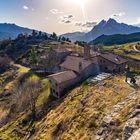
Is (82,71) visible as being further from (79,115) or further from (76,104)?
(79,115)

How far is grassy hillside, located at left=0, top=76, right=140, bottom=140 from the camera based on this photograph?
49875mm

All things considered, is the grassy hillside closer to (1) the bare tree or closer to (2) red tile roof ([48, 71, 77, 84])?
(2) red tile roof ([48, 71, 77, 84])

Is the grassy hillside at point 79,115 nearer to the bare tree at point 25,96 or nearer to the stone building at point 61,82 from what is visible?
the stone building at point 61,82


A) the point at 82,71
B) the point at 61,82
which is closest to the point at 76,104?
the point at 61,82

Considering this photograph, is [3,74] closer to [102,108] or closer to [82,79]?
[82,79]

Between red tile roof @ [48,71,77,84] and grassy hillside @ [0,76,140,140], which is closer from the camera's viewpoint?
grassy hillside @ [0,76,140,140]

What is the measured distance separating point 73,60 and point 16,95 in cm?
3068

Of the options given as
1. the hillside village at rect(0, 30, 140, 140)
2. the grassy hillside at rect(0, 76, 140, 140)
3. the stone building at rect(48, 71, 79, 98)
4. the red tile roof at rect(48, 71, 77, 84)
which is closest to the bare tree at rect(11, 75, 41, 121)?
the hillside village at rect(0, 30, 140, 140)

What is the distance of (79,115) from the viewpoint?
198 feet

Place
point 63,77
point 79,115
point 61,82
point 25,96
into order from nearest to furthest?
point 79,115 → point 61,82 → point 63,77 → point 25,96

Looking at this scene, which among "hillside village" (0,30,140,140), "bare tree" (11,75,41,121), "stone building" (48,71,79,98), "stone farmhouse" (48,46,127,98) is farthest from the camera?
"bare tree" (11,75,41,121)

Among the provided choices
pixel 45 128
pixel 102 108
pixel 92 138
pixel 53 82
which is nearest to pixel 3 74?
pixel 53 82

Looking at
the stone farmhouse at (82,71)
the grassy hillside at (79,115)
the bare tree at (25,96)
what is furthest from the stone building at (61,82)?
the bare tree at (25,96)

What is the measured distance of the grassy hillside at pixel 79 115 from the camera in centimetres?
4988
